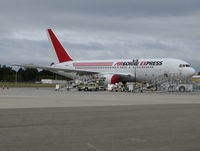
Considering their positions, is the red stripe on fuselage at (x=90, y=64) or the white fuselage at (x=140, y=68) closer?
the white fuselage at (x=140, y=68)

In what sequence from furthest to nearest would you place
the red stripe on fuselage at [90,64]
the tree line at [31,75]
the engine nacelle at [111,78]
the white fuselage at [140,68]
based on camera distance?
the tree line at [31,75]
the red stripe on fuselage at [90,64]
the engine nacelle at [111,78]
the white fuselage at [140,68]

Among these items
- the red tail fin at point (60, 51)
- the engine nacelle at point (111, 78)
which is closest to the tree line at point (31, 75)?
the red tail fin at point (60, 51)

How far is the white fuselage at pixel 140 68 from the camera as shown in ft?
144

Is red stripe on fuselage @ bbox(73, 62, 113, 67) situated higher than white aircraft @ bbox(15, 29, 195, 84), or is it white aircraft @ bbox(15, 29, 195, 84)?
red stripe on fuselage @ bbox(73, 62, 113, 67)

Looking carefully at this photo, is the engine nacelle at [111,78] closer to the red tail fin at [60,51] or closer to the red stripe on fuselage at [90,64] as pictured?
the red stripe on fuselage at [90,64]

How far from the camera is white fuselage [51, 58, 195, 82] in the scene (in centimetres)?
4400

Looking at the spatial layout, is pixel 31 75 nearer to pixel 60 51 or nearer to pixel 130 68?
pixel 60 51

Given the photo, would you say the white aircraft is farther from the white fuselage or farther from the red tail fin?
the red tail fin

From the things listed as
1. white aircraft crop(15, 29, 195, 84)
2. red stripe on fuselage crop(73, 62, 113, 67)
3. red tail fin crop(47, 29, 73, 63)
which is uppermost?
red tail fin crop(47, 29, 73, 63)

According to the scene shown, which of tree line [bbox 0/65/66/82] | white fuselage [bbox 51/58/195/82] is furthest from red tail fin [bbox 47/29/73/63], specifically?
tree line [bbox 0/65/66/82]

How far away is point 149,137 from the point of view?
25.6 ft

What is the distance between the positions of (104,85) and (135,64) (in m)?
5.47

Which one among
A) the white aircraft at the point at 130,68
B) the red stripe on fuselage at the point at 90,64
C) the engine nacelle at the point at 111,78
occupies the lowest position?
the engine nacelle at the point at 111,78

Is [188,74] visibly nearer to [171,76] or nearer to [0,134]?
[171,76]
